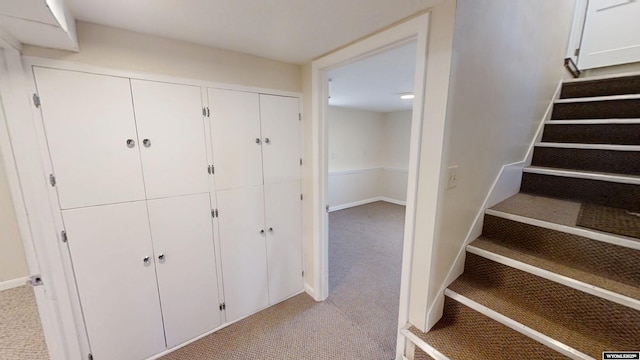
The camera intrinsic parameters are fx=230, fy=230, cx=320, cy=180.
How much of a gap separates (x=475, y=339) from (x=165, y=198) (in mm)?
2109

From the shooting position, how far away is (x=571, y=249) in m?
1.29

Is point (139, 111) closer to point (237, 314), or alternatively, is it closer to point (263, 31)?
point (263, 31)

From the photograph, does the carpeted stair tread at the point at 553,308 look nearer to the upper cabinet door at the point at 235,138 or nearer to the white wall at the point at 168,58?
the upper cabinet door at the point at 235,138

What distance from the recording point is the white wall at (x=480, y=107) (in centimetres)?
120

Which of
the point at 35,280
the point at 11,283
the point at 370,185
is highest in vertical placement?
the point at 35,280

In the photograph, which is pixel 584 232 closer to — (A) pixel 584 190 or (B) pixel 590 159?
(A) pixel 584 190

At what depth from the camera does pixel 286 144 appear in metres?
2.09

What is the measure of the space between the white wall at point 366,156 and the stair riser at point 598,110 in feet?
9.90

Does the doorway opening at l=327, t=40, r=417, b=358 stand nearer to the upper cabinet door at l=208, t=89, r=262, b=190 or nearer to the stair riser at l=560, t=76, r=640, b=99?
the upper cabinet door at l=208, t=89, r=262, b=190

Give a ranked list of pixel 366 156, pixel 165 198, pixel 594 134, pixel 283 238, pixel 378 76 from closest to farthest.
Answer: pixel 165 198, pixel 594 134, pixel 283 238, pixel 378 76, pixel 366 156

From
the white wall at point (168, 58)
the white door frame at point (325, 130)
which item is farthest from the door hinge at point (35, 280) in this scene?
the white door frame at point (325, 130)

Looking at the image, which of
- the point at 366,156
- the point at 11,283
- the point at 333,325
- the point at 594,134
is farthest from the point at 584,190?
the point at 11,283

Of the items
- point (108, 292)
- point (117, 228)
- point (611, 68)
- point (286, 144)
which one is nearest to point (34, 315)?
point (108, 292)

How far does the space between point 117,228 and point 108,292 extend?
1.37 feet
